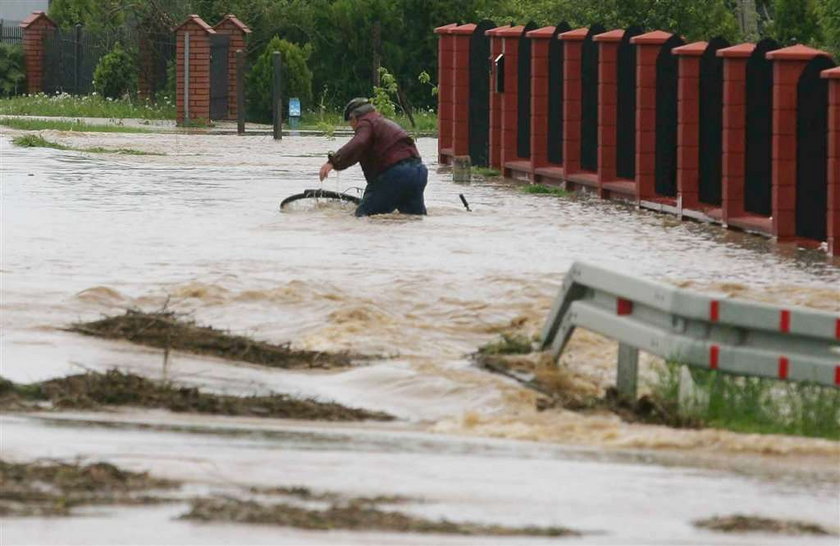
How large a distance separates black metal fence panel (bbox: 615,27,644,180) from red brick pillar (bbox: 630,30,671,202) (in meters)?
1.00

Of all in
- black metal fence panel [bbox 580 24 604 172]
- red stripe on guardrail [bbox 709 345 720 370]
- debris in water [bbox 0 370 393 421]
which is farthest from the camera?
black metal fence panel [bbox 580 24 604 172]

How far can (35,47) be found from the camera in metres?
52.2

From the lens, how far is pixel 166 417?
9.88 m

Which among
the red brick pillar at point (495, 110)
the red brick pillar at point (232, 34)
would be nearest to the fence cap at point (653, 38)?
the red brick pillar at point (495, 110)

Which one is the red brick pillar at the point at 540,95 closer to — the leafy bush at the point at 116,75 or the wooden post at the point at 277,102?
the wooden post at the point at 277,102

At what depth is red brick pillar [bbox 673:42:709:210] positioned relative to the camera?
22.1 m

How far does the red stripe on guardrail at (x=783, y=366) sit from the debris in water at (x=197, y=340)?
316cm

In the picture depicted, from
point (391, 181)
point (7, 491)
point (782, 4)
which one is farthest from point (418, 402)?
point (782, 4)

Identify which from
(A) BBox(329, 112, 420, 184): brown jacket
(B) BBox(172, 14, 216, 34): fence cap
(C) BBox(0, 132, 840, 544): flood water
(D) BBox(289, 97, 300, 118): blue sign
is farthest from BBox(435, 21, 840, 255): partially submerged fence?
(B) BBox(172, 14, 216, 34): fence cap

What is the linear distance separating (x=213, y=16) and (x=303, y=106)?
387 cm

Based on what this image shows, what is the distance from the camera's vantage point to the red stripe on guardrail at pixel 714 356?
9.54 m

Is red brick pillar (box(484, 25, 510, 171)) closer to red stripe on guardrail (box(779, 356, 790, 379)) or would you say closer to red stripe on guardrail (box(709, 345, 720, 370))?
red stripe on guardrail (box(709, 345, 720, 370))

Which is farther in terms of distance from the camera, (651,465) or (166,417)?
(166,417)

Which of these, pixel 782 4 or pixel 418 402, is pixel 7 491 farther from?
pixel 782 4
